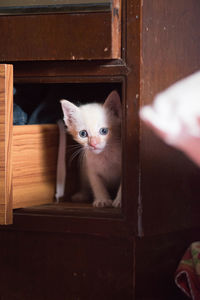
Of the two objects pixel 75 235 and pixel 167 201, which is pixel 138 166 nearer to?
pixel 167 201

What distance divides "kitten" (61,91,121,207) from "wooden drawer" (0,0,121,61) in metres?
0.19

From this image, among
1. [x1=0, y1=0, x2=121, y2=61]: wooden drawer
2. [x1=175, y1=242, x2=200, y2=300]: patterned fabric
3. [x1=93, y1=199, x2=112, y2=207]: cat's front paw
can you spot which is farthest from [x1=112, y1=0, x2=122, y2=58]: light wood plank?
[x1=175, y1=242, x2=200, y2=300]: patterned fabric

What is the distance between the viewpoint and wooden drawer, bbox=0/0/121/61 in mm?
1034

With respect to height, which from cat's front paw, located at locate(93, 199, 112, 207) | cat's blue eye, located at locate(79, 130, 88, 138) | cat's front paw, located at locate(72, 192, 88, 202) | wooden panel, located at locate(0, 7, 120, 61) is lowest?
cat's front paw, located at locate(93, 199, 112, 207)

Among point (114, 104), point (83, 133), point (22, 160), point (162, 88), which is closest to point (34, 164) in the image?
point (22, 160)

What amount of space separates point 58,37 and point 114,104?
265 millimetres

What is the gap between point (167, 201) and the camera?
1.13 m

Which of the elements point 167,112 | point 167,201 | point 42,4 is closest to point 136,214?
point 167,201

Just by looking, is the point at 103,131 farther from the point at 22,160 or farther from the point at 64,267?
the point at 64,267

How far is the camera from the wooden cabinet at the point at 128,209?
1.06m

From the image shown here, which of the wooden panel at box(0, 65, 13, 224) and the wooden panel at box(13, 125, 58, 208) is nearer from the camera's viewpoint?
the wooden panel at box(0, 65, 13, 224)

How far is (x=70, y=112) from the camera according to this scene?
1.25 m

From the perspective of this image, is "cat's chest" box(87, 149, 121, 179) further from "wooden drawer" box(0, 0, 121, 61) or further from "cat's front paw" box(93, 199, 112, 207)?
"wooden drawer" box(0, 0, 121, 61)

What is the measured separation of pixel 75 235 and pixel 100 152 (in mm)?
258
